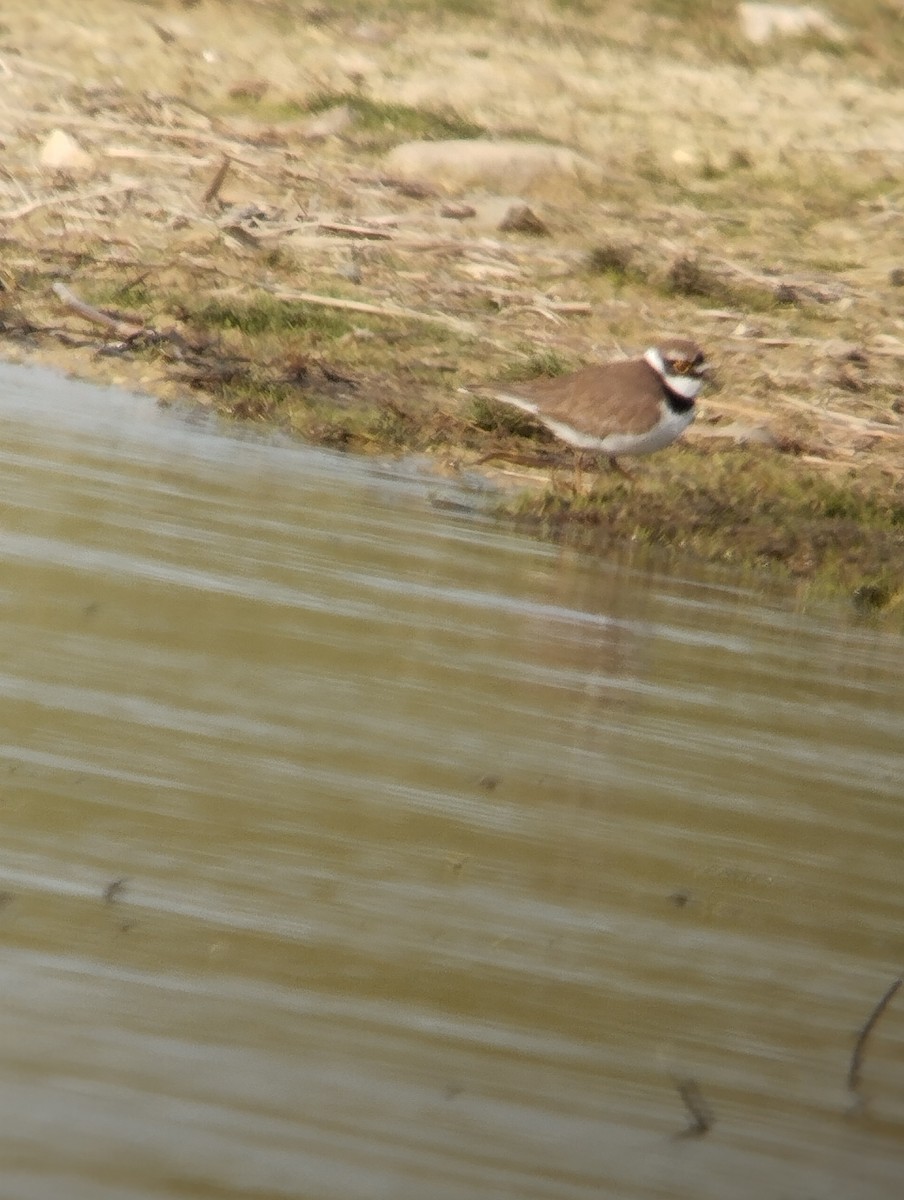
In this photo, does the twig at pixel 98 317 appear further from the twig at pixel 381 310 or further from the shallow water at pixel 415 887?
the shallow water at pixel 415 887

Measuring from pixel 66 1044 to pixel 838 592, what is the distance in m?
5.79

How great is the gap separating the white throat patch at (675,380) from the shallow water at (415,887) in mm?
3358

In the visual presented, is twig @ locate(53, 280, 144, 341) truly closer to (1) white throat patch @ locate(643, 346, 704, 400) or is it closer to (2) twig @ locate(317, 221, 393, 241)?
(1) white throat patch @ locate(643, 346, 704, 400)

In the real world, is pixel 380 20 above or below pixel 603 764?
below

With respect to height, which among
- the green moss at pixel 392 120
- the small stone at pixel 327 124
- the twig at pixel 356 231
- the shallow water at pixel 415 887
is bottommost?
the green moss at pixel 392 120

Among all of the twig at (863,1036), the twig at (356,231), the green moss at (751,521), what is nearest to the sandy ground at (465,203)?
the twig at (356,231)

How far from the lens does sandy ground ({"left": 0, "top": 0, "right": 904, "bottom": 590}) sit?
37.1 ft

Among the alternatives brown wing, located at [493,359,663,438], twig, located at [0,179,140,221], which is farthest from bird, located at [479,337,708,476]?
twig, located at [0,179,140,221]

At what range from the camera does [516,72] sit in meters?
20.0

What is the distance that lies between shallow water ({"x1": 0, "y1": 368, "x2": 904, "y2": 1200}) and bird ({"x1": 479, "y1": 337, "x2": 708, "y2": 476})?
302cm

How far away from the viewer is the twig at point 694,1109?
267cm

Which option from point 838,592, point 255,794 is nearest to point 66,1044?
point 255,794

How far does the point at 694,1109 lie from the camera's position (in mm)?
2723

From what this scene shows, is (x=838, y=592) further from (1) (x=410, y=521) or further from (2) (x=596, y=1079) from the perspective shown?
(2) (x=596, y=1079)
